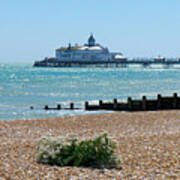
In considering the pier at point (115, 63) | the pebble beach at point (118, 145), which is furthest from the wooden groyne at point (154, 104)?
the pier at point (115, 63)

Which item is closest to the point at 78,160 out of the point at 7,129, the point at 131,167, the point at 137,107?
the point at 131,167

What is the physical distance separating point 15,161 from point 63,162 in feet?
3.00

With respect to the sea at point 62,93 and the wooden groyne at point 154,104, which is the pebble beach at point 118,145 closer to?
the wooden groyne at point 154,104

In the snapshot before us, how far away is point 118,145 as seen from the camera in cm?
1184

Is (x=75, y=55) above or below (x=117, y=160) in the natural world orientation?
above

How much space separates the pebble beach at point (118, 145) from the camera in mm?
8789

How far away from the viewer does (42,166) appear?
9.32 meters

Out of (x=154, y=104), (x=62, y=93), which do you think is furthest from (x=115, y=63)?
(x=154, y=104)

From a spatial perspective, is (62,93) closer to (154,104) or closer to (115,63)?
(154,104)

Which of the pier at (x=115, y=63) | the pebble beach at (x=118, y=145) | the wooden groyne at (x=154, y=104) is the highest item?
the pier at (x=115, y=63)

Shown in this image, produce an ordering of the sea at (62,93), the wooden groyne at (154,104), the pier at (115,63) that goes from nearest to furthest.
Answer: the wooden groyne at (154,104), the sea at (62,93), the pier at (115,63)

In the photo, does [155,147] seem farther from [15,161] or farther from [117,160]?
[15,161]

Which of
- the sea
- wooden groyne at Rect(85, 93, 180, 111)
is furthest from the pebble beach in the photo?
the sea

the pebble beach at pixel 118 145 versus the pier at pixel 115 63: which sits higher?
the pier at pixel 115 63
